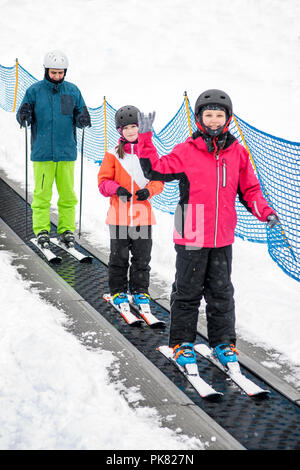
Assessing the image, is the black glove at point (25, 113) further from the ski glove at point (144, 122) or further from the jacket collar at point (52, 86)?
the ski glove at point (144, 122)

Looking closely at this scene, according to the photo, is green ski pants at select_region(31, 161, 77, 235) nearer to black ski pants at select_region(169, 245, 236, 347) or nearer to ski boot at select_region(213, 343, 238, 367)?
black ski pants at select_region(169, 245, 236, 347)

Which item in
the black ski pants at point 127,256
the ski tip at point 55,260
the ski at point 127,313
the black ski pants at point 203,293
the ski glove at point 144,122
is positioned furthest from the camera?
the ski tip at point 55,260

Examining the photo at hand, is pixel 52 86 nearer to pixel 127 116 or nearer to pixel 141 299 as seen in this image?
pixel 127 116

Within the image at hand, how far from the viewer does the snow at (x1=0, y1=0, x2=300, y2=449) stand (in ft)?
9.70

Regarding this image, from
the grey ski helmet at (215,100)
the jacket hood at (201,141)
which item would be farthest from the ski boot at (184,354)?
the grey ski helmet at (215,100)

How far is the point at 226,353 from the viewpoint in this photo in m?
3.65

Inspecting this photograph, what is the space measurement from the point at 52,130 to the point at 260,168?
2259mm

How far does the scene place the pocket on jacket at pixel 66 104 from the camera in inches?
227

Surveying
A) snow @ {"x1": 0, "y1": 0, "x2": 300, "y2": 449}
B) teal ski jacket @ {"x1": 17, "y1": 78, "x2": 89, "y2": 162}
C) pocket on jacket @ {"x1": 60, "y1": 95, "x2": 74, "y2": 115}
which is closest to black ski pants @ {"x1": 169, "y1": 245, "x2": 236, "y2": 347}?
snow @ {"x1": 0, "y1": 0, "x2": 300, "y2": 449}

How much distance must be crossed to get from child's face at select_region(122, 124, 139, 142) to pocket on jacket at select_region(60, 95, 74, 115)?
1718 millimetres

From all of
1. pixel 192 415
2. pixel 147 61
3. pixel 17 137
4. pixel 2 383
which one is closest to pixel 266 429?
pixel 192 415

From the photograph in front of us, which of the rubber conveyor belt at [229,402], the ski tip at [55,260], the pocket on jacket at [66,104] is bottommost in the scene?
the rubber conveyor belt at [229,402]

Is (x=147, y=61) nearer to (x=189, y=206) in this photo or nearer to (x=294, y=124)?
(x=294, y=124)

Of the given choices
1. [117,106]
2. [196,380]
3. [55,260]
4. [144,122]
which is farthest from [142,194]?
[117,106]
